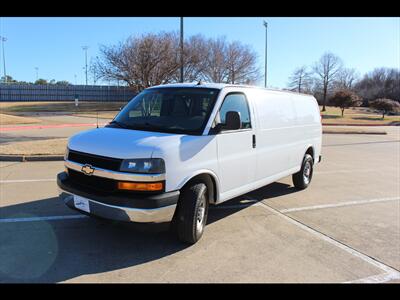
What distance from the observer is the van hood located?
399 centimetres

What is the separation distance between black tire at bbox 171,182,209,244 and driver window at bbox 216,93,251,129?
1.05m

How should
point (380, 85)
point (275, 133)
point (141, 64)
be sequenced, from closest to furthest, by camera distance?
point (275, 133)
point (141, 64)
point (380, 85)

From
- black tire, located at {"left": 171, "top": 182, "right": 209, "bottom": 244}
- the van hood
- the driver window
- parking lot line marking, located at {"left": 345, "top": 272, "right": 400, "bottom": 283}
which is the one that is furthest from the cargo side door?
parking lot line marking, located at {"left": 345, "top": 272, "right": 400, "bottom": 283}

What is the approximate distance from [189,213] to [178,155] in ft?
2.39

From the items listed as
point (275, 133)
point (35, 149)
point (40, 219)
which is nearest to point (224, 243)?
point (275, 133)

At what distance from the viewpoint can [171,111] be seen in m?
5.10

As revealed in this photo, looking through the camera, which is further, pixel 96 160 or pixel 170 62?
pixel 170 62

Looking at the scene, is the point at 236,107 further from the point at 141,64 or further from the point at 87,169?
the point at 141,64

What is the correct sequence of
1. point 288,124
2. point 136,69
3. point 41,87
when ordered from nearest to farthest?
point 288,124 → point 136,69 → point 41,87

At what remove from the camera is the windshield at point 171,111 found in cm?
475

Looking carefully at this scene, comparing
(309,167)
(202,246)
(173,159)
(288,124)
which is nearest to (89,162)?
(173,159)

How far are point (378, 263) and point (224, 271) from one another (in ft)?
6.24
